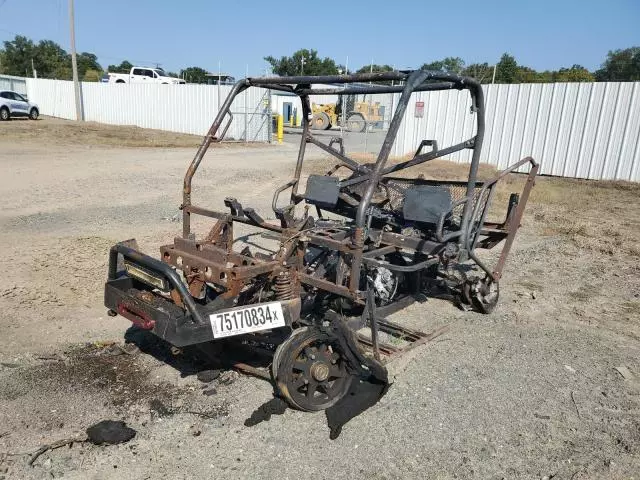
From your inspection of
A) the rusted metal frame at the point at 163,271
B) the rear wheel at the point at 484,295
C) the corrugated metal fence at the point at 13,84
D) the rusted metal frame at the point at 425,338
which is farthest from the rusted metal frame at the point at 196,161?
the corrugated metal fence at the point at 13,84

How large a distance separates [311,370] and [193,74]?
239 ft

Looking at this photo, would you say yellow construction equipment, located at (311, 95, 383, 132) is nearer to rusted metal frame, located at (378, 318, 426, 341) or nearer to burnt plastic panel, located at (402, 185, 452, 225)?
burnt plastic panel, located at (402, 185, 452, 225)

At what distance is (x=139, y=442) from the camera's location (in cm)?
315

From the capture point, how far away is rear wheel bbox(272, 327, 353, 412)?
3.32 m

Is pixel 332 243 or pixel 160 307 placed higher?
pixel 332 243

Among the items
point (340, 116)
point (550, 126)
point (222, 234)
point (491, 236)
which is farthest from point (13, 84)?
point (491, 236)

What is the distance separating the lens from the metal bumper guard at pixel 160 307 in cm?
323

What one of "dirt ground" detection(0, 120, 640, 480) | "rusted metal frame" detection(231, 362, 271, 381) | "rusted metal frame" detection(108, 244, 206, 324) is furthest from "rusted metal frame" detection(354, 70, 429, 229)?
"dirt ground" detection(0, 120, 640, 480)

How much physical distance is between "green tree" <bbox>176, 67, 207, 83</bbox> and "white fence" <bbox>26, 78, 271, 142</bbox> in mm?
29691

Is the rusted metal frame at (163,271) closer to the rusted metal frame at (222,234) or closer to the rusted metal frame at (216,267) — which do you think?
the rusted metal frame at (216,267)

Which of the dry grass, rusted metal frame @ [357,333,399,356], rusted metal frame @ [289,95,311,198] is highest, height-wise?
rusted metal frame @ [289,95,311,198]

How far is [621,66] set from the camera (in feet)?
180

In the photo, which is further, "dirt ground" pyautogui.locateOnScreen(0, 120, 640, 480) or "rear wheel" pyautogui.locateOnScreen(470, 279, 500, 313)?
"rear wheel" pyautogui.locateOnScreen(470, 279, 500, 313)

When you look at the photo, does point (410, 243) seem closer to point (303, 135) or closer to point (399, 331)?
point (399, 331)
